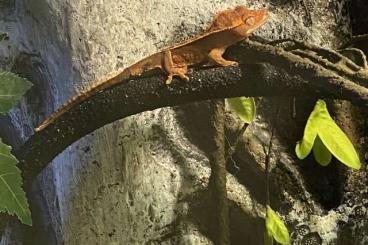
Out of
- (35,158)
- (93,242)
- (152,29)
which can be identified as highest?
(152,29)

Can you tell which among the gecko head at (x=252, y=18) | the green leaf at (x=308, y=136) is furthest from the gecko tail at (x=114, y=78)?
the green leaf at (x=308, y=136)

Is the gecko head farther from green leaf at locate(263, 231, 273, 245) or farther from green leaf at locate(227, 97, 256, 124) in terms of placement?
green leaf at locate(263, 231, 273, 245)

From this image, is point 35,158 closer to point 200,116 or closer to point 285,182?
point 200,116

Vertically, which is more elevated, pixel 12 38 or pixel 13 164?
pixel 12 38

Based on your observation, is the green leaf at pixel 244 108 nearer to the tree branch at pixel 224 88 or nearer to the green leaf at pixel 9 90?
the tree branch at pixel 224 88

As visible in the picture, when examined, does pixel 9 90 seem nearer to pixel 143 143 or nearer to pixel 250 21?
pixel 143 143

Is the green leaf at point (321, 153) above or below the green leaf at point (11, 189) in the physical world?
above

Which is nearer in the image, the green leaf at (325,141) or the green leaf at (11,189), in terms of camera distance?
the green leaf at (11,189)

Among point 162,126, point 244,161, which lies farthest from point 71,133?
point 244,161
